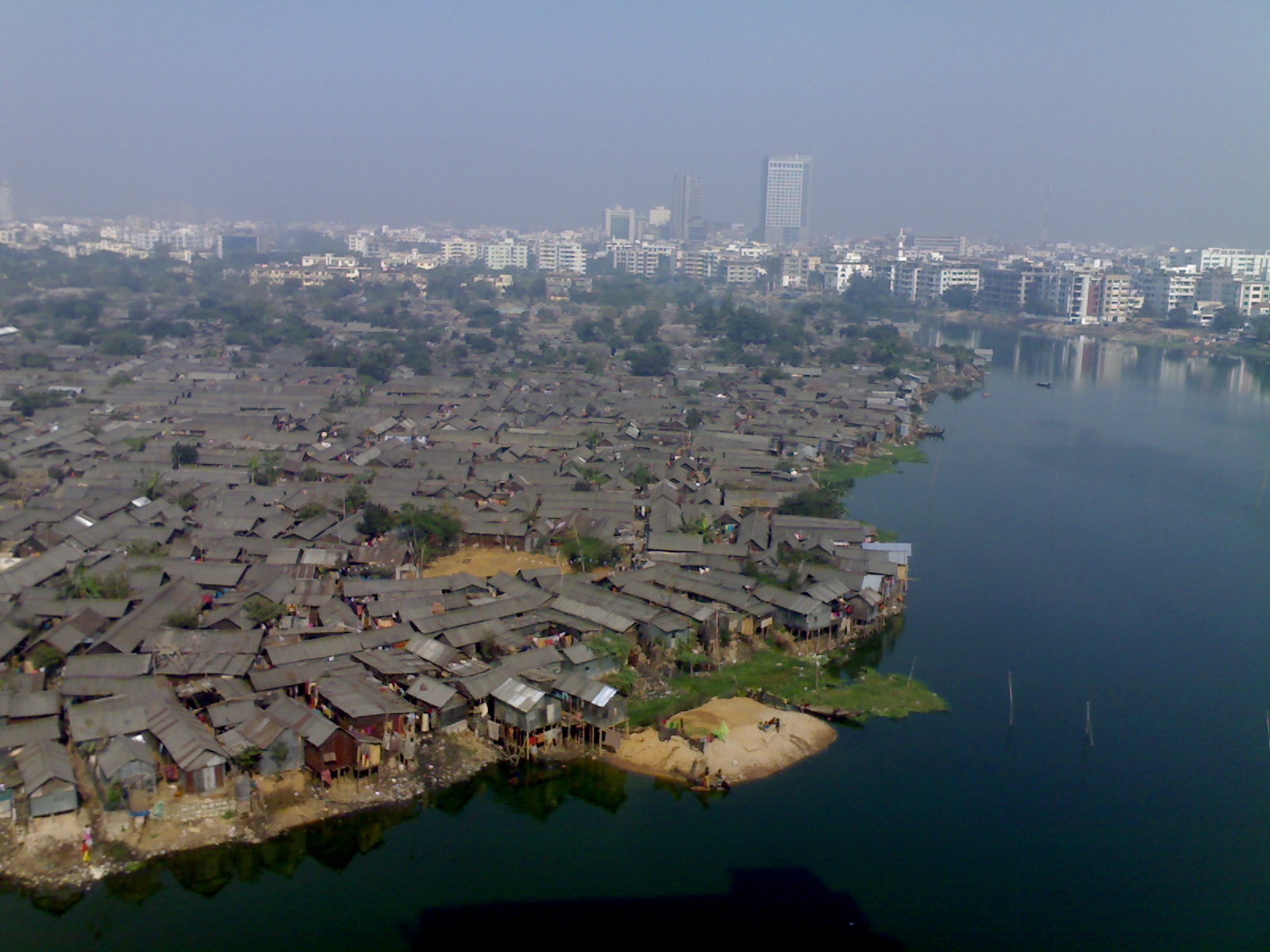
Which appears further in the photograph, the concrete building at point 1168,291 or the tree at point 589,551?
the concrete building at point 1168,291

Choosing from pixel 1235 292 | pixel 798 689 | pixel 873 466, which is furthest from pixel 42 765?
pixel 1235 292

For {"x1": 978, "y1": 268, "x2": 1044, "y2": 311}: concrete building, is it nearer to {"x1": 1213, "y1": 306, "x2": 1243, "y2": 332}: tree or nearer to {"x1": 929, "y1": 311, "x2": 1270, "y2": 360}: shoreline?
{"x1": 929, "y1": 311, "x2": 1270, "y2": 360}: shoreline

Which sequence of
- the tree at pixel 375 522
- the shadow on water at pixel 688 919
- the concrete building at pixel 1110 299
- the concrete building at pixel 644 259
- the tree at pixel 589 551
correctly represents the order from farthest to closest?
the concrete building at pixel 644 259 → the concrete building at pixel 1110 299 → the tree at pixel 375 522 → the tree at pixel 589 551 → the shadow on water at pixel 688 919

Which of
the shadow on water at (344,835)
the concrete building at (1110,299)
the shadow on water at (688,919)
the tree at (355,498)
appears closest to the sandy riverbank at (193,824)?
the shadow on water at (344,835)

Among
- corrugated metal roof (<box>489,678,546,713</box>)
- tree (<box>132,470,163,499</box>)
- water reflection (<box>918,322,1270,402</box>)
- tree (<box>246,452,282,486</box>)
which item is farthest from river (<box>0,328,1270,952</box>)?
water reflection (<box>918,322,1270,402</box>)

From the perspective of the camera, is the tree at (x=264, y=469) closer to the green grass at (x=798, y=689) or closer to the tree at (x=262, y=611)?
the tree at (x=262, y=611)

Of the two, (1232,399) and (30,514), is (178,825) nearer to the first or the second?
(30,514)
